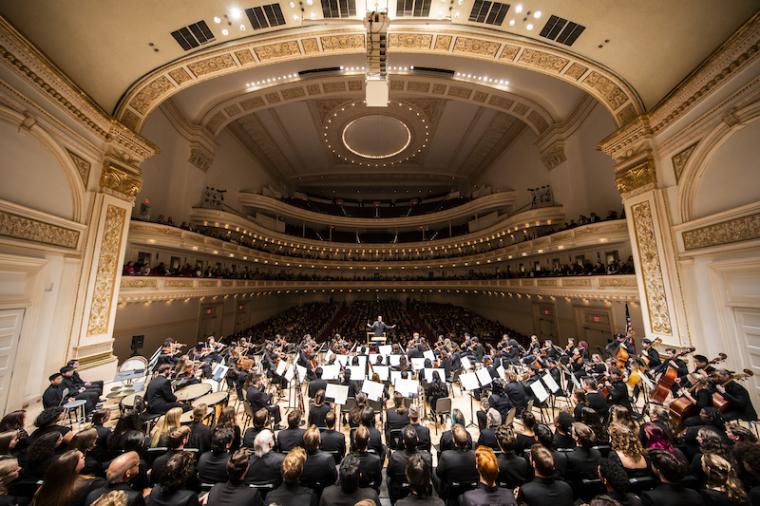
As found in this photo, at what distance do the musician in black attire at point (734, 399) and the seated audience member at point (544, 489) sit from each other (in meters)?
4.17

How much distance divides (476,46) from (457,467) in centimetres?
969

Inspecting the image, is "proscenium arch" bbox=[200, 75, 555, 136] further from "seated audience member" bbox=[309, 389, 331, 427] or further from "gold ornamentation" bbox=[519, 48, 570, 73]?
"seated audience member" bbox=[309, 389, 331, 427]

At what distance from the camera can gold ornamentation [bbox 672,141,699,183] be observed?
23.4 feet

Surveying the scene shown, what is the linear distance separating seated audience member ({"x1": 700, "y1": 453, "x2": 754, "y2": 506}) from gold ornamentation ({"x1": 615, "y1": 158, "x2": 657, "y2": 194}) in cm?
829

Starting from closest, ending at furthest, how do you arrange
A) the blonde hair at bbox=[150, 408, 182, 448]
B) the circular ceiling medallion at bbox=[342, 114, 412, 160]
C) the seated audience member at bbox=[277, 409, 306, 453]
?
the blonde hair at bbox=[150, 408, 182, 448] < the seated audience member at bbox=[277, 409, 306, 453] < the circular ceiling medallion at bbox=[342, 114, 412, 160]

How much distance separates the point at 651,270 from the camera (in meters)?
7.90

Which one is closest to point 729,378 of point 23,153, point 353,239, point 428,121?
point 23,153

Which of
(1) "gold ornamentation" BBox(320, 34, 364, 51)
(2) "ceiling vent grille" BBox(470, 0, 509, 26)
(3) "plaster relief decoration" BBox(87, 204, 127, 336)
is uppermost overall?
(1) "gold ornamentation" BBox(320, 34, 364, 51)

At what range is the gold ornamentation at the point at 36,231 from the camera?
5699 mm

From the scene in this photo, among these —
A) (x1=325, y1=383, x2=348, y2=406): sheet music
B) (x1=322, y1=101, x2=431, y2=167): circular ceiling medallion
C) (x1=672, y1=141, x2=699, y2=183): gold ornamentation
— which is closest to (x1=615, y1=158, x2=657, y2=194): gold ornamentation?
(x1=672, y1=141, x2=699, y2=183): gold ornamentation

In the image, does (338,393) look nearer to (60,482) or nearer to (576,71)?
(60,482)

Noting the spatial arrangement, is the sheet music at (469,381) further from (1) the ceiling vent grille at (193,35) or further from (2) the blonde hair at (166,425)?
(1) the ceiling vent grille at (193,35)

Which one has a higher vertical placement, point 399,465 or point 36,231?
point 36,231

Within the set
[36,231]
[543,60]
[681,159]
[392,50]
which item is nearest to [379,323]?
[392,50]
